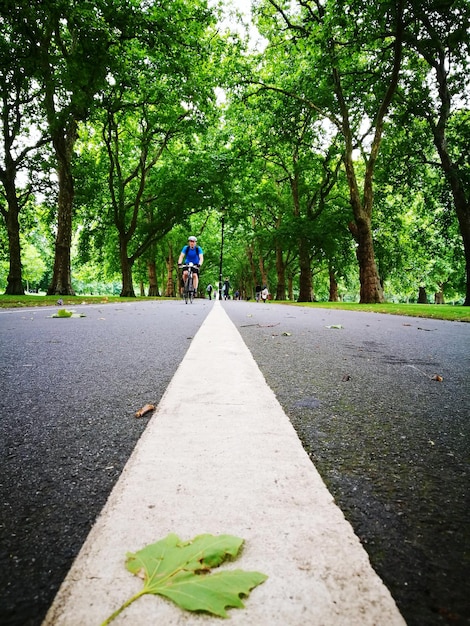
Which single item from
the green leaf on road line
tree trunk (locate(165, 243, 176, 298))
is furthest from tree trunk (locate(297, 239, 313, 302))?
the green leaf on road line

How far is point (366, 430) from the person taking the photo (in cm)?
137

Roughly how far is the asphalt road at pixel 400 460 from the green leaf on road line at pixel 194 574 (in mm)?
255

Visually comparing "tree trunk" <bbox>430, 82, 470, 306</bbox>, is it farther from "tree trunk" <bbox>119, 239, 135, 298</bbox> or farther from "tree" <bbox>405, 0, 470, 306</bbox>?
"tree trunk" <bbox>119, 239, 135, 298</bbox>

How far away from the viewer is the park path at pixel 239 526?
20.9 inches

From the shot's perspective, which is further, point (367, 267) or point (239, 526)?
point (367, 267)

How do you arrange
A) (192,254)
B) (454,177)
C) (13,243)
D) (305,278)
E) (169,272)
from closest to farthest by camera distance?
1. (192,254)
2. (454,177)
3. (13,243)
4. (305,278)
5. (169,272)

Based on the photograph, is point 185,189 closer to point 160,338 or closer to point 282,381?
point 160,338

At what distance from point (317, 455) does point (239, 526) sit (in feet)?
1.56

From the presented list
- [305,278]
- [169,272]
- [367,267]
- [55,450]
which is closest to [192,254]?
[367,267]

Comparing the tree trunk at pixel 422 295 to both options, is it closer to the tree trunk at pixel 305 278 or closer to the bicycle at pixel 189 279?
the tree trunk at pixel 305 278

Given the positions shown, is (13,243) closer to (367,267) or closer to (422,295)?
(367,267)

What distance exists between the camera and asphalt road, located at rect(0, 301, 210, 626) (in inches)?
25.7

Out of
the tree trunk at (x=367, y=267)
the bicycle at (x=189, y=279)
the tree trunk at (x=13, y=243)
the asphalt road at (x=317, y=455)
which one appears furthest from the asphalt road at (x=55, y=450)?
the tree trunk at (x=13, y=243)

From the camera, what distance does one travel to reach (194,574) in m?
0.60
